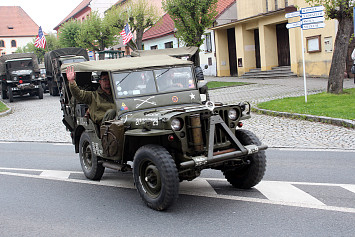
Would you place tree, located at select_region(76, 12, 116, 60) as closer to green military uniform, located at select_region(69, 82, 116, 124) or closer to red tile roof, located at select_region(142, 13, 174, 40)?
red tile roof, located at select_region(142, 13, 174, 40)

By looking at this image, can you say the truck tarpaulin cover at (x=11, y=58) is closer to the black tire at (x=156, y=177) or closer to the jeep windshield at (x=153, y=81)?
the jeep windshield at (x=153, y=81)

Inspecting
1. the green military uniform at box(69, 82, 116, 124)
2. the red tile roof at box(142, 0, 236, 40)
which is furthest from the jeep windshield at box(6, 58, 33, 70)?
the green military uniform at box(69, 82, 116, 124)

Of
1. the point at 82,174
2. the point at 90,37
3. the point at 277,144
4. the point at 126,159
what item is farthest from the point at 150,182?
the point at 90,37

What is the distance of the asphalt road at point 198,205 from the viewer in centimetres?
501

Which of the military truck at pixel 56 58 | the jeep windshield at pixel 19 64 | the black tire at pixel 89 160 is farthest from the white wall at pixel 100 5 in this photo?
the black tire at pixel 89 160

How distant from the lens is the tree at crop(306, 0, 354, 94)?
664 inches

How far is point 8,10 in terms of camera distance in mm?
110750

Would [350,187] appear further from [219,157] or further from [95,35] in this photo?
[95,35]

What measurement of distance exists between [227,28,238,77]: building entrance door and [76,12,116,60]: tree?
50.8ft

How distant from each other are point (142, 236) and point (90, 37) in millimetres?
46682

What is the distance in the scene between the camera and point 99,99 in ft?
24.0

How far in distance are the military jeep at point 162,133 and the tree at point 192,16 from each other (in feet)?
69.8

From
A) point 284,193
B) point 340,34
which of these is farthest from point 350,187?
point 340,34

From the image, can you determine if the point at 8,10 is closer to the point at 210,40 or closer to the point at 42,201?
the point at 210,40
